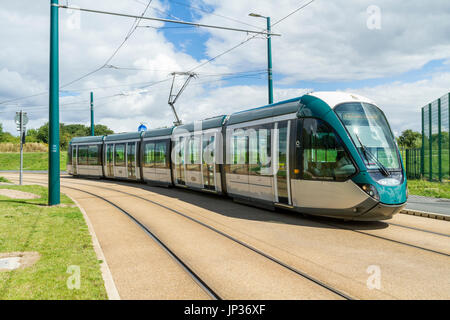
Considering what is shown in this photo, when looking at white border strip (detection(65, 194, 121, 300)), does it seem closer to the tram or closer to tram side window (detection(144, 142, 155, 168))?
the tram

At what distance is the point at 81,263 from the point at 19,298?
4.61 feet

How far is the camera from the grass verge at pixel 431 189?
521 inches

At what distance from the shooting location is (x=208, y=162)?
549 inches

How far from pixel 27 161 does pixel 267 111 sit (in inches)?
1761

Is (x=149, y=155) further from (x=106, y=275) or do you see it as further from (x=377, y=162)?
(x=106, y=275)

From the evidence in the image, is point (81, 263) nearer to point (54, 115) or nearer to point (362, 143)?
point (362, 143)

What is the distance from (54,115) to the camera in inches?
448

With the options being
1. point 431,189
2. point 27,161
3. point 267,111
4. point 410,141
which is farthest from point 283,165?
point 410,141

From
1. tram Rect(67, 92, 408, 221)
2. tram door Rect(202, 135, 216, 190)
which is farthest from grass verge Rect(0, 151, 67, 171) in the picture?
tram Rect(67, 92, 408, 221)

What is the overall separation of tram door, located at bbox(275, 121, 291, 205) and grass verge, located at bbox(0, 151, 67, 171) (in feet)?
129

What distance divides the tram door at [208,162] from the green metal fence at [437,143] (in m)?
10.5

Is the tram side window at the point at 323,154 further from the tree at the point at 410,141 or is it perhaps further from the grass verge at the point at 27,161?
the grass verge at the point at 27,161

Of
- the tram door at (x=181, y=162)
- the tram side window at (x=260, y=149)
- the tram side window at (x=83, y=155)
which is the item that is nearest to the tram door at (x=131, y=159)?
the tram door at (x=181, y=162)
